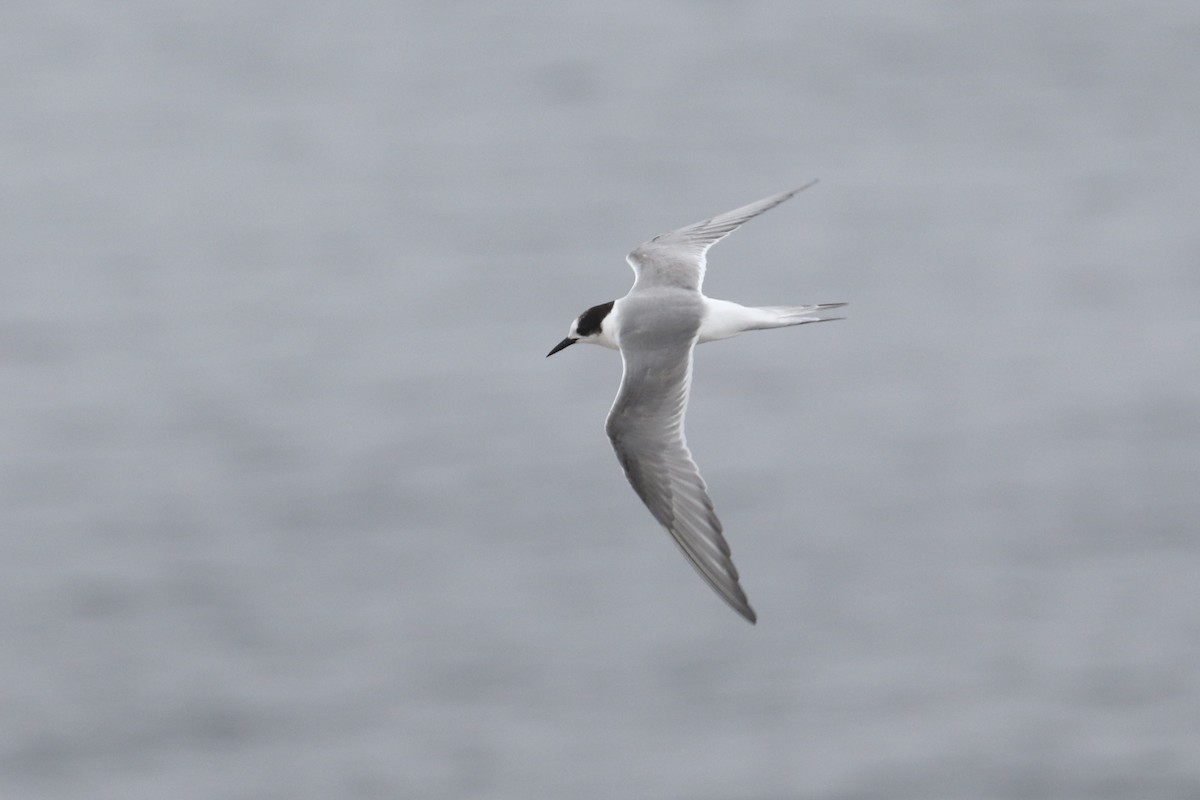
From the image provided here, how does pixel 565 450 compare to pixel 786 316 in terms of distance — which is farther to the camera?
→ pixel 565 450

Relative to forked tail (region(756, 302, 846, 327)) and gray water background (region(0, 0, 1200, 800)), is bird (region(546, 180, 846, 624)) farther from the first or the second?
gray water background (region(0, 0, 1200, 800))

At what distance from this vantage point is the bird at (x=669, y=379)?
9039 millimetres

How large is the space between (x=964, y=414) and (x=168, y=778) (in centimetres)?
831

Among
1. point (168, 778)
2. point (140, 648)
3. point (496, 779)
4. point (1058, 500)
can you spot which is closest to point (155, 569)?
point (140, 648)

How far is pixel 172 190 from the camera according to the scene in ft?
70.5

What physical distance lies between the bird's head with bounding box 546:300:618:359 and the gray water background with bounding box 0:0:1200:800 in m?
5.82

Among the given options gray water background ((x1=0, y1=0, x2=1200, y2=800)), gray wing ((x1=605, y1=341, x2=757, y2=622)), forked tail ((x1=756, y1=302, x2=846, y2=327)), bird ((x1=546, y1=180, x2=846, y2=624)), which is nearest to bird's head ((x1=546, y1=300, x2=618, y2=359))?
bird ((x1=546, y1=180, x2=846, y2=624))

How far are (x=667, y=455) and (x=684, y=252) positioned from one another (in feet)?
7.14

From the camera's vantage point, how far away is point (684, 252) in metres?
11.2

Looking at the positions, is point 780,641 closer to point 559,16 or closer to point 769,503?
point 769,503

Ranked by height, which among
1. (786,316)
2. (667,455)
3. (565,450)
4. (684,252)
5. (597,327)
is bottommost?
(667,455)

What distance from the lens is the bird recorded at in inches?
356

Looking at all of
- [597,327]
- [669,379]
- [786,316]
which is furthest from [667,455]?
[597,327]

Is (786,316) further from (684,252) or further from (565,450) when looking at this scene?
(565,450)
